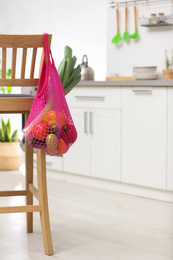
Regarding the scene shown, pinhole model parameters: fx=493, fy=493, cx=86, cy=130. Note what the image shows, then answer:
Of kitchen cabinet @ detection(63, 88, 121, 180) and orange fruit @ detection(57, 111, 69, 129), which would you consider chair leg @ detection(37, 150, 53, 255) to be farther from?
kitchen cabinet @ detection(63, 88, 121, 180)

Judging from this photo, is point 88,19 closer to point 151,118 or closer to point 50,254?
point 151,118

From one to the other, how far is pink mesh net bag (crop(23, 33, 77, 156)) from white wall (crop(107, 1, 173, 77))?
2.32 metres

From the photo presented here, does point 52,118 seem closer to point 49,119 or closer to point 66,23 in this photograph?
point 49,119

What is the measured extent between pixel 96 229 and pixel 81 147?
1.45 meters

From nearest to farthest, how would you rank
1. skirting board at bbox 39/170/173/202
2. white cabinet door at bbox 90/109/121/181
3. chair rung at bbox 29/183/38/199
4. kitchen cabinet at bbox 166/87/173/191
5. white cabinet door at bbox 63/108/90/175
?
1. chair rung at bbox 29/183/38/199
2. kitchen cabinet at bbox 166/87/173/191
3. skirting board at bbox 39/170/173/202
4. white cabinet door at bbox 90/109/121/181
5. white cabinet door at bbox 63/108/90/175

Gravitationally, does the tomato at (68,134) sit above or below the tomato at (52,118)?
below

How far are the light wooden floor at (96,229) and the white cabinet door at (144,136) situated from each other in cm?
18

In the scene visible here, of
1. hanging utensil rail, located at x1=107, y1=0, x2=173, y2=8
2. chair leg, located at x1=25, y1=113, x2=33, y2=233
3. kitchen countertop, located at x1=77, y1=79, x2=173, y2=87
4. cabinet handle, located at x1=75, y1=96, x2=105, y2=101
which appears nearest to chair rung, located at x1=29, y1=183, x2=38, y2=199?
chair leg, located at x1=25, y1=113, x2=33, y2=233

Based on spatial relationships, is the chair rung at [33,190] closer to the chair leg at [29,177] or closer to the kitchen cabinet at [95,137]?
the chair leg at [29,177]

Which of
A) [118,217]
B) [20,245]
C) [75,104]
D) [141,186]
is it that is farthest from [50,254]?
[75,104]

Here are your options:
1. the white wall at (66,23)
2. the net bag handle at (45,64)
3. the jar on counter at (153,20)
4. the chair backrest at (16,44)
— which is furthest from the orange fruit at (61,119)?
the white wall at (66,23)

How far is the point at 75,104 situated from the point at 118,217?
1407mm

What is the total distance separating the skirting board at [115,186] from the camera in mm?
3656

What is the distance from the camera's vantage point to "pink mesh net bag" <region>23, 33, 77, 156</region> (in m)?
2.18
